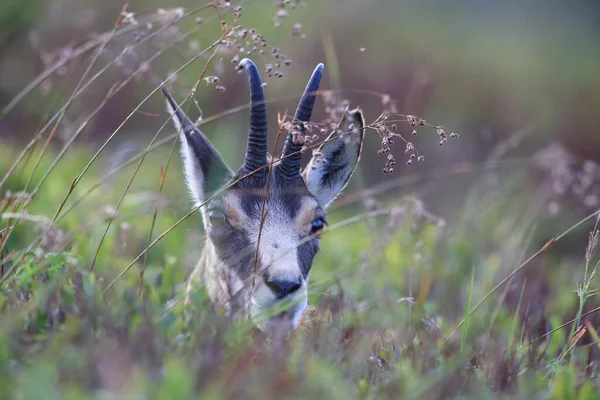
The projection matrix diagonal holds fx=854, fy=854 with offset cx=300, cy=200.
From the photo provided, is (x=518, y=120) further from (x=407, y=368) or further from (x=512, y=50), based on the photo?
(x=407, y=368)

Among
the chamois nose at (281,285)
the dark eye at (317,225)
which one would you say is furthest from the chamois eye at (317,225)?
the chamois nose at (281,285)

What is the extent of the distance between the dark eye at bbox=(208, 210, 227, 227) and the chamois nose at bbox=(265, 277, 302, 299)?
974 mm

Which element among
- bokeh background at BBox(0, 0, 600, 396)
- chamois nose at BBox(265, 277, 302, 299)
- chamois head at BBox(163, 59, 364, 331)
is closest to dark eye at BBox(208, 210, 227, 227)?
chamois head at BBox(163, 59, 364, 331)

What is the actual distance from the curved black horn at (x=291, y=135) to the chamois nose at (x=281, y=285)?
0.91m

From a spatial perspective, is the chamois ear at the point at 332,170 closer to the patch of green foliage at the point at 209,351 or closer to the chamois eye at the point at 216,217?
the patch of green foliage at the point at 209,351

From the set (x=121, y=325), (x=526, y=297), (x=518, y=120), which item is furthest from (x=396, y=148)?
(x=121, y=325)

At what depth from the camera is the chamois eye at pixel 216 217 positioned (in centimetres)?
613

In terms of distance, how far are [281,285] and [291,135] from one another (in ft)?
3.87

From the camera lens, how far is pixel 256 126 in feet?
19.6

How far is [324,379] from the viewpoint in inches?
147

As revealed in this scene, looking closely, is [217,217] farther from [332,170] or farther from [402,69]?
[402,69]

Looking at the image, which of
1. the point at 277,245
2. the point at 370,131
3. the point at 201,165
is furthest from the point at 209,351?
the point at 370,131

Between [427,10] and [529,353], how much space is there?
54.5ft

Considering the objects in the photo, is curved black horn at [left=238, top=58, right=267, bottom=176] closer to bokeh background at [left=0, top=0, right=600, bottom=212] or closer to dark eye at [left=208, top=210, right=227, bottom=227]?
dark eye at [left=208, top=210, right=227, bottom=227]
